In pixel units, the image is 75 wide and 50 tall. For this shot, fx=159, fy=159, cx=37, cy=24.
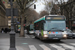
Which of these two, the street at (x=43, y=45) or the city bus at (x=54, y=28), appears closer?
the street at (x=43, y=45)

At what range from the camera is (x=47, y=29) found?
16281 millimetres

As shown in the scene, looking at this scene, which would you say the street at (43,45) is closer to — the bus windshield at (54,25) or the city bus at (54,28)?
the city bus at (54,28)

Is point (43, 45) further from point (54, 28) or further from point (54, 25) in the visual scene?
point (54, 25)

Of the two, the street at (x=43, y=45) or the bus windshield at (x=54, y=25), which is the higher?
the bus windshield at (x=54, y=25)

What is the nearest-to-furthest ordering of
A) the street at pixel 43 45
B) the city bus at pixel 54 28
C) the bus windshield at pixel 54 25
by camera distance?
the street at pixel 43 45
the city bus at pixel 54 28
the bus windshield at pixel 54 25

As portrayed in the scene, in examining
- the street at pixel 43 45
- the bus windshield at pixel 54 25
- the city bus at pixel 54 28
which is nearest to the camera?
the street at pixel 43 45

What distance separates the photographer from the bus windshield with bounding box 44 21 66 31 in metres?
16.2

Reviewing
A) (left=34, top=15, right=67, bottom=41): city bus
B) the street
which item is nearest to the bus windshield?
(left=34, top=15, right=67, bottom=41): city bus

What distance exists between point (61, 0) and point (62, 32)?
22193 mm

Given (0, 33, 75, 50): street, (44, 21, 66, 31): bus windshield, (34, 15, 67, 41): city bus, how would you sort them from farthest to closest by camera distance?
(44, 21, 66, 31): bus windshield < (34, 15, 67, 41): city bus < (0, 33, 75, 50): street

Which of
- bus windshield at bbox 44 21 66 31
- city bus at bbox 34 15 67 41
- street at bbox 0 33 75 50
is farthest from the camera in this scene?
bus windshield at bbox 44 21 66 31

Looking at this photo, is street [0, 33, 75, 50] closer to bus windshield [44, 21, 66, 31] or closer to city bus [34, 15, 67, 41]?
city bus [34, 15, 67, 41]

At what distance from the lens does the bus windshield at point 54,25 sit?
1623cm

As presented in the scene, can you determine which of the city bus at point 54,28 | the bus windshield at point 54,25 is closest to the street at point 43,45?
the city bus at point 54,28
